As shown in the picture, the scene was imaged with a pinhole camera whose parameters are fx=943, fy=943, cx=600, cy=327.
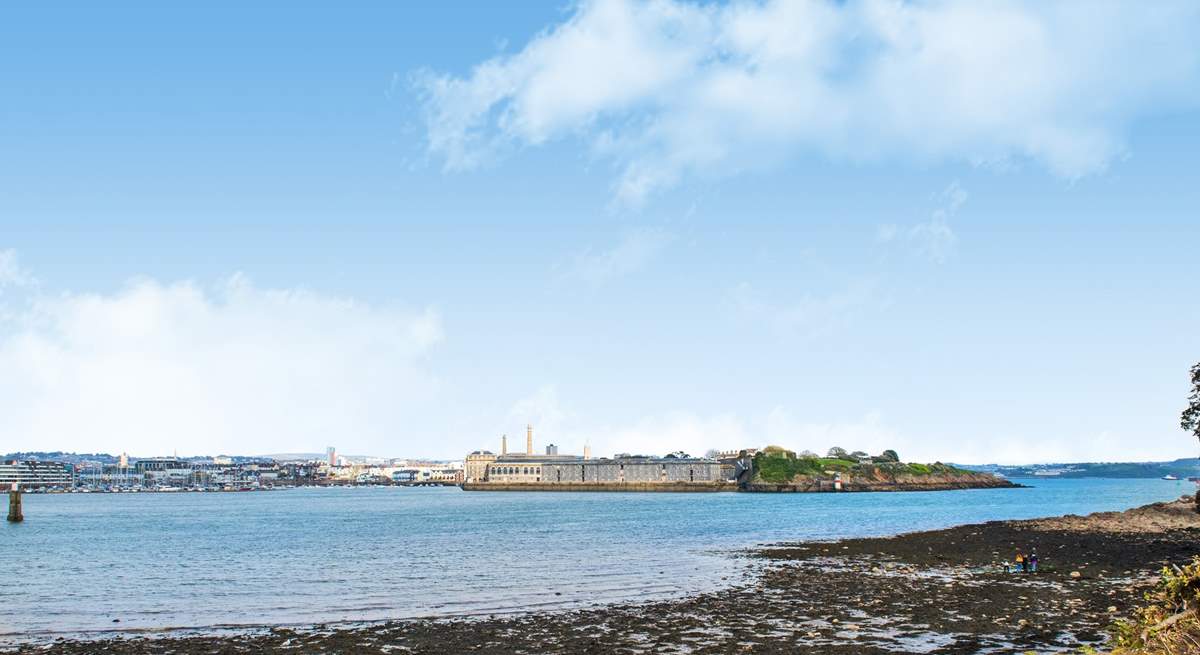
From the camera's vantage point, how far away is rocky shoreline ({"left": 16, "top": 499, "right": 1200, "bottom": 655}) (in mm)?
27875

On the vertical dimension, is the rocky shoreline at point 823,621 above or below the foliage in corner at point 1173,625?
below

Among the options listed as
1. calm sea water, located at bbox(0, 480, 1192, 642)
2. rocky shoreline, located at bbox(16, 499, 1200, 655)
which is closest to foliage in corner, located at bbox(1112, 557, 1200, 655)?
rocky shoreline, located at bbox(16, 499, 1200, 655)

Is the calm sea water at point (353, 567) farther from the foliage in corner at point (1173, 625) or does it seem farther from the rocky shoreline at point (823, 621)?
the foliage in corner at point (1173, 625)

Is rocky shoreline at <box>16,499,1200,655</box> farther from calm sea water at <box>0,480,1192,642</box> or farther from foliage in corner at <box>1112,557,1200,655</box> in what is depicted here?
foliage in corner at <box>1112,557,1200,655</box>

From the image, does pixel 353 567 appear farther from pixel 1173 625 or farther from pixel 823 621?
pixel 1173 625

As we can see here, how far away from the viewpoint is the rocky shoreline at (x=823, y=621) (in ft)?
91.5

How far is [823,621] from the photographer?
31688 millimetres

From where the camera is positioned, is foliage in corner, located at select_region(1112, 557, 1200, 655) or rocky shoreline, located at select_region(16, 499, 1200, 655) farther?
rocky shoreline, located at select_region(16, 499, 1200, 655)

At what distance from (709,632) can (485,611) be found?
1032cm

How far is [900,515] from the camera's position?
11788 centimetres

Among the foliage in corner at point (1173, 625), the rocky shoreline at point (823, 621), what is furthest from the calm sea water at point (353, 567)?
the foliage in corner at point (1173, 625)

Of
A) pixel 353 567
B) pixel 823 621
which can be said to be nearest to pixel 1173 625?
pixel 823 621

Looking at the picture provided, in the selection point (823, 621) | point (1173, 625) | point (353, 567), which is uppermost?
point (1173, 625)

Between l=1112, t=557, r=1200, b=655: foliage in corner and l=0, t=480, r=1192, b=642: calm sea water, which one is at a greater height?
l=1112, t=557, r=1200, b=655: foliage in corner
